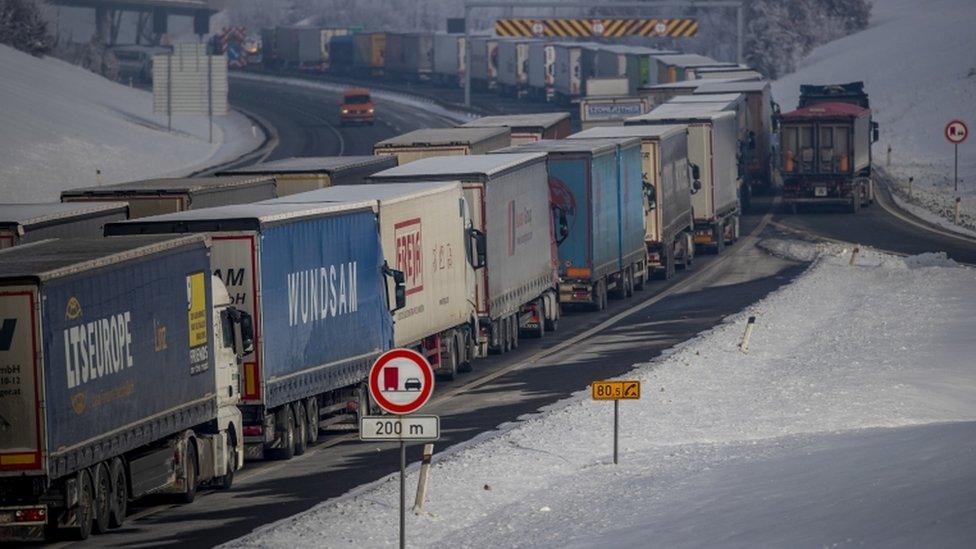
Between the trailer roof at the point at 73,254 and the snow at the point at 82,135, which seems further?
the snow at the point at 82,135

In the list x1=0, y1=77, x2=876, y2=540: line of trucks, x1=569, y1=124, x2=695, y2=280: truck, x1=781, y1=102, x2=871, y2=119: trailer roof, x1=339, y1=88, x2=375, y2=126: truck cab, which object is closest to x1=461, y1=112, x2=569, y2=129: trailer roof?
x1=569, y1=124, x2=695, y2=280: truck

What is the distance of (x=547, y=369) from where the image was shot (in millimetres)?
36219

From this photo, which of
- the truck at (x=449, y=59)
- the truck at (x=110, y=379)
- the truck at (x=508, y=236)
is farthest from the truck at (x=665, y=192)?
the truck at (x=449, y=59)

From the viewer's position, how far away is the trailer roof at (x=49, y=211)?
30234 millimetres

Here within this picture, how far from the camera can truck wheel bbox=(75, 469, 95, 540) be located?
2105 centimetres

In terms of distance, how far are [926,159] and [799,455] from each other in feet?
234

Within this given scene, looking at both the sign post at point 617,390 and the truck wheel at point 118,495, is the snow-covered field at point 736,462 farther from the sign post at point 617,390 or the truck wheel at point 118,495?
the truck wheel at point 118,495

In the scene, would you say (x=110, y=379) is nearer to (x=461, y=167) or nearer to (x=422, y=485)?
(x=422, y=485)

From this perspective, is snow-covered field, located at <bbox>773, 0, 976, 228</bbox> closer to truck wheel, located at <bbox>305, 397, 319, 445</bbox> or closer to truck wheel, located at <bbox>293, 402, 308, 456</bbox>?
truck wheel, located at <bbox>305, 397, 319, 445</bbox>

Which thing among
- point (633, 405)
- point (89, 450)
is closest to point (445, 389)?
point (633, 405)

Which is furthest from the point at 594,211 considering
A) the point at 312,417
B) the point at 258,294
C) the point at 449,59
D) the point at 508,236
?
the point at 449,59

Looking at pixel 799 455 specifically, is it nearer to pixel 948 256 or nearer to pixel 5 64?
pixel 948 256

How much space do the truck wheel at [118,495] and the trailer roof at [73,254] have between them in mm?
2434

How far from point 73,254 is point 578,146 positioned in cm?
2406
